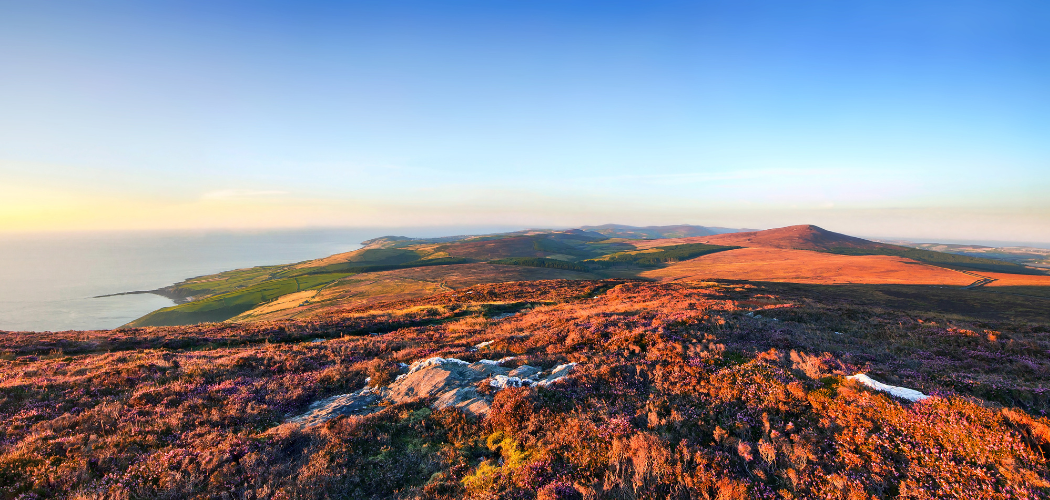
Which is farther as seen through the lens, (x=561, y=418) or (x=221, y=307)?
(x=221, y=307)

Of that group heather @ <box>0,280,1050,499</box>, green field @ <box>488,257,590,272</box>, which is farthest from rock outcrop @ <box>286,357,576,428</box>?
green field @ <box>488,257,590,272</box>

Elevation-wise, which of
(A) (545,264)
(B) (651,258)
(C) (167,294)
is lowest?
(C) (167,294)

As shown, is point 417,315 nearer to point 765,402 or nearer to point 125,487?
point 125,487

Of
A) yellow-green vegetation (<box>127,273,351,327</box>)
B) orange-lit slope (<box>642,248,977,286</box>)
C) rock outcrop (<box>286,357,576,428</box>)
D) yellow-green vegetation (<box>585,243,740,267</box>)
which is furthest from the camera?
yellow-green vegetation (<box>585,243,740,267</box>)

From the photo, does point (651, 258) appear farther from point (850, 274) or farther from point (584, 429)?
point (584, 429)

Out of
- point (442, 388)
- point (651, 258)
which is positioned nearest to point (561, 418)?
point (442, 388)

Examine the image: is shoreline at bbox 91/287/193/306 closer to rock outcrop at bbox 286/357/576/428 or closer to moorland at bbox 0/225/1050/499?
moorland at bbox 0/225/1050/499

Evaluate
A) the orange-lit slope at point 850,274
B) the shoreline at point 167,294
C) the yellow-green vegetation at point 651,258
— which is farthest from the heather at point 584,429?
the yellow-green vegetation at point 651,258

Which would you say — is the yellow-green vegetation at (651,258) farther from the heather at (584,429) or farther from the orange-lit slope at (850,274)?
the heather at (584,429)

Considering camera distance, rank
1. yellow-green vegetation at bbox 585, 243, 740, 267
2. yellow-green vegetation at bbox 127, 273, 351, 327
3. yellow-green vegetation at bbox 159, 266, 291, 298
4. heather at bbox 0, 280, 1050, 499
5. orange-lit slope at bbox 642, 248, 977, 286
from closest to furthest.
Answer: heather at bbox 0, 280, 1050, 499 → yellow-green vegetation at bbox 127, 273, 351, 327 → orange-lit slope at bbox 642, 248, 977, 286 → yellow-green vegetation at bbox 159, 266, 291, 298 → yellow-green vegetation at bbox 585, 243, 740, 267
